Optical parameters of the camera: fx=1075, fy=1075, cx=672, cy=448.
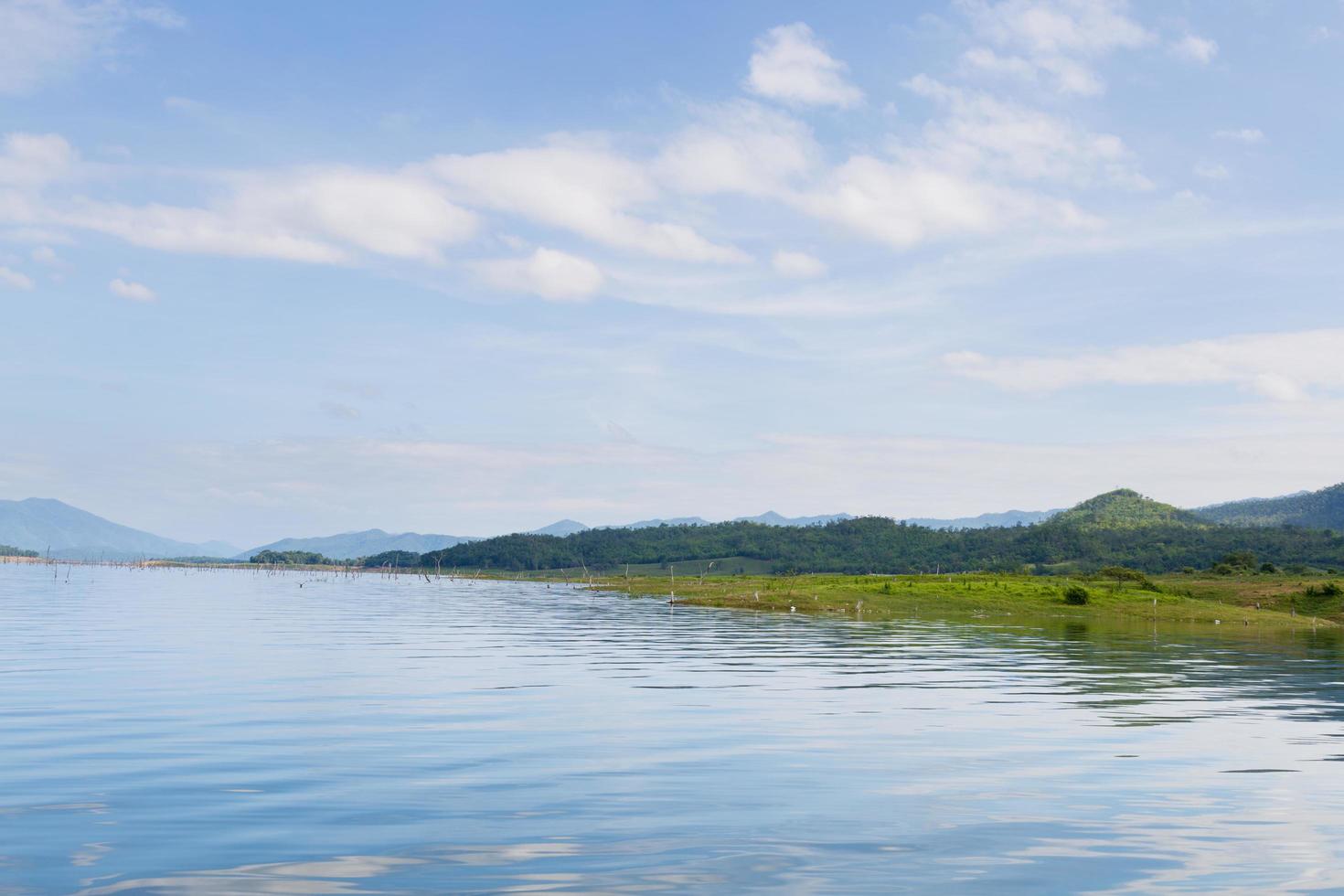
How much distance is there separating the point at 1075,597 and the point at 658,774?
11969 cm

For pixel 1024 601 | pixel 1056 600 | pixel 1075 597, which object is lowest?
pixel 1024 601

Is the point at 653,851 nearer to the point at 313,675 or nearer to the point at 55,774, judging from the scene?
the point at 55,774

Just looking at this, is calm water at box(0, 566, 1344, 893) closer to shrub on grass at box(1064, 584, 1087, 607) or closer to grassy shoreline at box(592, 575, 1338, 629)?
grassy shoreline at box(592, 575, 1338, 629)

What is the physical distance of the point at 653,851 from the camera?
1941 cm

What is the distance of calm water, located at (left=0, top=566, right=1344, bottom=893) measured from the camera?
60.4 ft

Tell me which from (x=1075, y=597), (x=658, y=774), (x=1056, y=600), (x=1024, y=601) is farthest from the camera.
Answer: (x=1056, y=600)

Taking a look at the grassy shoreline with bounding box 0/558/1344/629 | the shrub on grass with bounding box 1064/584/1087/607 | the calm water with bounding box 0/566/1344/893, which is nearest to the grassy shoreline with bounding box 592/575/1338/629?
the grassy shoreline with bounding box 0/558/1344/629

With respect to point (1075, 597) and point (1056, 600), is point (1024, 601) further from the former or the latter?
point (1075, 597)

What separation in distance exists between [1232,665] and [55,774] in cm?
6171

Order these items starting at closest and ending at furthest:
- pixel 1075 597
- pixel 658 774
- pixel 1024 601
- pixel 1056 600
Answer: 1. pixel 658 774
2. pixel 1075 597
3. pixel 1024 601
4. pixel 1056 600

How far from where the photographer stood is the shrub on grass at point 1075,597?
13438 cm

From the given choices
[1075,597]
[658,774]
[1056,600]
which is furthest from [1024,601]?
[658,774]

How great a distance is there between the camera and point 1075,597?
135m

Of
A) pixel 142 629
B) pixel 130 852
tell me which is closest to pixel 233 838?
pixel 130 852
